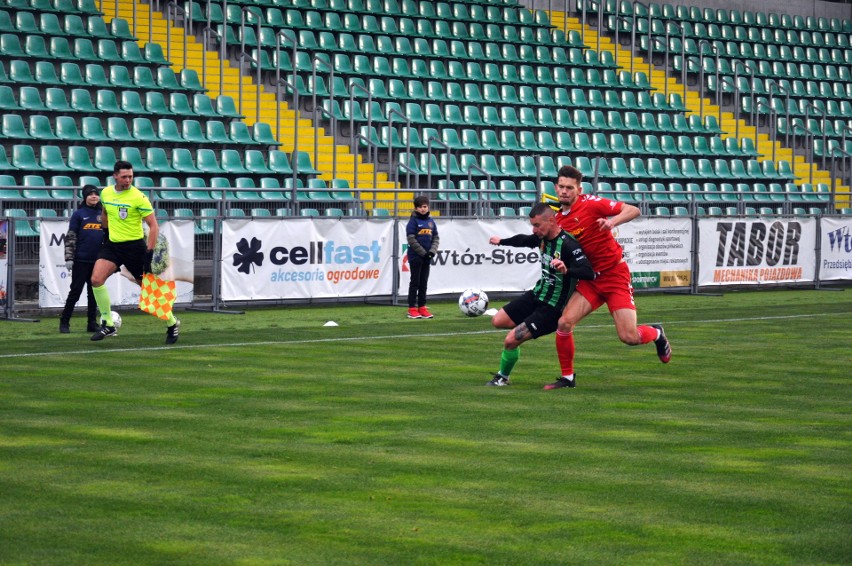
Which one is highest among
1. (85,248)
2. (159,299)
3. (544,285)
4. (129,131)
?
(129,131)

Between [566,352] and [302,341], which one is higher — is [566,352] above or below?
above

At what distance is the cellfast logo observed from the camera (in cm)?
2212

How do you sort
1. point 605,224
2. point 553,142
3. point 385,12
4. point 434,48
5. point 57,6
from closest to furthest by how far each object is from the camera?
1. point 605,224
2. point 57,6
3. point 553,142
4. point 434,48
5. point 385,12

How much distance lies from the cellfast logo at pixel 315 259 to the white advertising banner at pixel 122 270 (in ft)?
2.89

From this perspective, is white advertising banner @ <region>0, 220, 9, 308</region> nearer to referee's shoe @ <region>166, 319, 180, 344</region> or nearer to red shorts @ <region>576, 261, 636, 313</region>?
referee's shoe @ <region>166, 319, 180, 344</region>

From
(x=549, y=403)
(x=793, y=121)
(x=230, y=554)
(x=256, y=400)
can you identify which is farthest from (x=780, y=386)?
(x=793, y=121)

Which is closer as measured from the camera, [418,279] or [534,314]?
[534,314]

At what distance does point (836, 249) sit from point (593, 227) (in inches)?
709

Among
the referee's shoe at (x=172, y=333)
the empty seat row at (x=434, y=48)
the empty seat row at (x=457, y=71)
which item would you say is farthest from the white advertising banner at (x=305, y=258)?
the empty seat row at (x=434, y=48)

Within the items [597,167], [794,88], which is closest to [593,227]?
[597,167]

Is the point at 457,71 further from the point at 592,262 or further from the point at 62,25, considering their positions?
the point at 592,262

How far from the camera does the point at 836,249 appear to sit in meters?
29.8

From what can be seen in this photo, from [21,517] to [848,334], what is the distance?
14225 millimetres

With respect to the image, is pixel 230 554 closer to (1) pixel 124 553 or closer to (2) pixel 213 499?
(1) pixel 124 553
